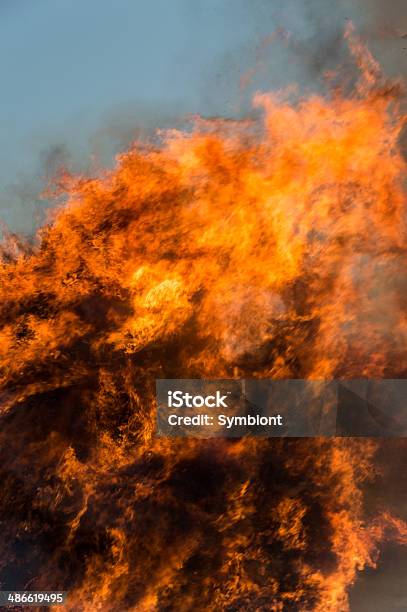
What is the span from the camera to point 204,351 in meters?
2.68

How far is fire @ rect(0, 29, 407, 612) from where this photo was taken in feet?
8.52

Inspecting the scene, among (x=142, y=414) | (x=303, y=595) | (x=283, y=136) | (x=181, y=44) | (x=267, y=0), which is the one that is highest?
(x=267, y=0)

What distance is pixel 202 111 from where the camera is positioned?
8.21ft

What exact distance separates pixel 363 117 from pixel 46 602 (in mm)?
3013

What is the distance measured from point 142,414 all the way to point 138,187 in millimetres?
1190

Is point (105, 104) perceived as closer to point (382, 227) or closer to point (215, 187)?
point (215, 187)

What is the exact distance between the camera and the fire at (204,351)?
2.60 metres

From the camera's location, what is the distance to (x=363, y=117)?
256cm

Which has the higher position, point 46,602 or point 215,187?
point 215,187

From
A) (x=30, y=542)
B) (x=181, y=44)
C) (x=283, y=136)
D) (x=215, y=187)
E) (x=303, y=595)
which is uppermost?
(x=181, y=44)

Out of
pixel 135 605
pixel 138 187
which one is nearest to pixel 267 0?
pixel 138 187

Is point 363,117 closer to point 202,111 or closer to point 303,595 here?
point 202,111

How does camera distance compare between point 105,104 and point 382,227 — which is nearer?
point 105,104

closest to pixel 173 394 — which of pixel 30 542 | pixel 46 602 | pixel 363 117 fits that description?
pixel 30 542
